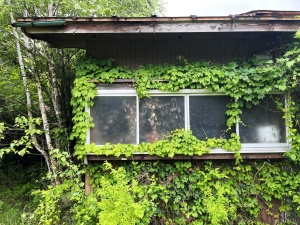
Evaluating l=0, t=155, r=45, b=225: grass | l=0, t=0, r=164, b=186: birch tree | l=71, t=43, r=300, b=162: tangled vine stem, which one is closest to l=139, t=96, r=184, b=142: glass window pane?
l=71, t=43, r=300, b=162: tangled vine stem

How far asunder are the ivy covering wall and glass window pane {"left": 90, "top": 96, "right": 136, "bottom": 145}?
16 centimetres

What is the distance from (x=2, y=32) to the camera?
5598 millimetres

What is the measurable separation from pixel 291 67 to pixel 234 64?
1.02 m

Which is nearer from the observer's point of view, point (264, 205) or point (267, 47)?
point (264, 205)

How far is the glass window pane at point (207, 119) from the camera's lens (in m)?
4.07

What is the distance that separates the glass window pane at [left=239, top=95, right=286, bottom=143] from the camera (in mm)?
4074

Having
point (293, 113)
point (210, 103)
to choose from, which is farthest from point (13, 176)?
point (293, 113)

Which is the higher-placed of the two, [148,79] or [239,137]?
[148,79]

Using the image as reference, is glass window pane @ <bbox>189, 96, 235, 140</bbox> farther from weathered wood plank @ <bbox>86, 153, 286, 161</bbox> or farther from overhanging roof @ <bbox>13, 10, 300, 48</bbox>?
overhanging roof @ <bbox>13, 10, 300, 48</bbox>

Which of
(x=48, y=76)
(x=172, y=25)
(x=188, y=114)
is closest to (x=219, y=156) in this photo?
(x=188, y=114)

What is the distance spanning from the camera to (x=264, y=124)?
409cm

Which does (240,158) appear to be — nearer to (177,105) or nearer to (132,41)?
(177,105)

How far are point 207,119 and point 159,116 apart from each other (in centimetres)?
98

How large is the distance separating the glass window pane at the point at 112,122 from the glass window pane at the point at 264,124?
2.24m
